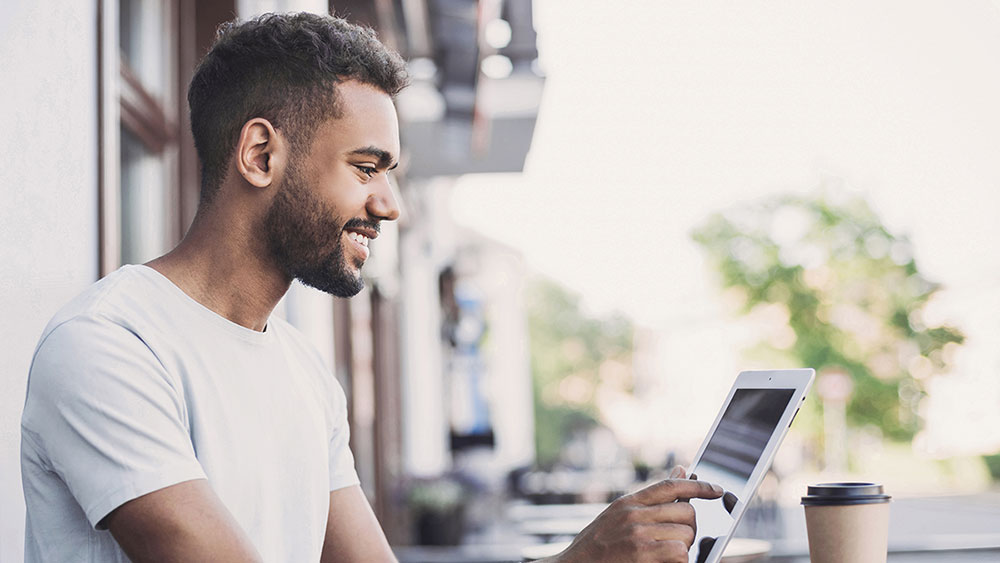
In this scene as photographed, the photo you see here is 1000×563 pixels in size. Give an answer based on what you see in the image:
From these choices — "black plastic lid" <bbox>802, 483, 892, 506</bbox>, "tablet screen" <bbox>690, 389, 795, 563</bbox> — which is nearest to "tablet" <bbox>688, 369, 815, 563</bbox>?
"tablet screen" <bbox>690, 389, 795, 563</bbox>

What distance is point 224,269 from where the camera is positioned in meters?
1.84

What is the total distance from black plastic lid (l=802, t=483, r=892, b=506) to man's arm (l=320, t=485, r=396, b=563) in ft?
2.85

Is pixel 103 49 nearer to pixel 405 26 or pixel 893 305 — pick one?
pixel 405 26

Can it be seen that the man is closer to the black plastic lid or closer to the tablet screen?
the tablet screen

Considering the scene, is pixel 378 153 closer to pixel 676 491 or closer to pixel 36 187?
pixel 36 187

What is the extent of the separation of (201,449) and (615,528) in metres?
0.66

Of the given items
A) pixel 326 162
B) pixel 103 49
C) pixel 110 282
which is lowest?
pixel 110 282

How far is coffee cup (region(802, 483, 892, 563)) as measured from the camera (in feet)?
5.23

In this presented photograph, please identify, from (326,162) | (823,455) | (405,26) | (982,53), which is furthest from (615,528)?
(982,53)

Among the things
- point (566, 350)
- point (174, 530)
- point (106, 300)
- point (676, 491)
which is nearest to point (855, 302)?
point (566, 350)

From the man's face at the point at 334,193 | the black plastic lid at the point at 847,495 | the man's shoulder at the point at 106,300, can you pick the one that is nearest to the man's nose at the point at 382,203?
the man's face at the point at 334,193

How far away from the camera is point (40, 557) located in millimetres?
1608

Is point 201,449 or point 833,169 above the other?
point 833,169

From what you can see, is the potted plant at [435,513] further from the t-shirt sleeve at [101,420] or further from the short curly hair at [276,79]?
the t-shirt sleeve at [101,420]
